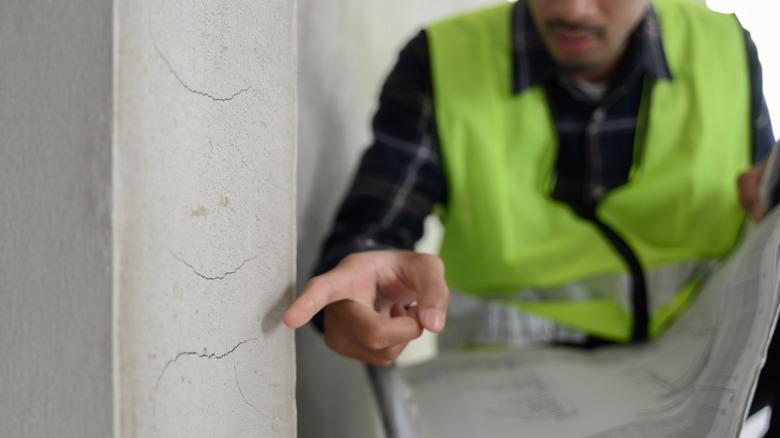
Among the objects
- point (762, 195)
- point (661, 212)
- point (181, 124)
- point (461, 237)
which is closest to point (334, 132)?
point (461, 237)

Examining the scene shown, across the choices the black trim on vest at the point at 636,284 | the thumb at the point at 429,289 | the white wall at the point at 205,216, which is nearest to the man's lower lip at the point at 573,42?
the black trim on vest at the point at 636,284

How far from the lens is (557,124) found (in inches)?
40.4

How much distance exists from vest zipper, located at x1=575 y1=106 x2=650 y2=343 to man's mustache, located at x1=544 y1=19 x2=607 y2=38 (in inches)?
4.1

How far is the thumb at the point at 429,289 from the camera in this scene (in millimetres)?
641

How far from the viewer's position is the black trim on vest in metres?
0.96

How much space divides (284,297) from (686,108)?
66 centimetres

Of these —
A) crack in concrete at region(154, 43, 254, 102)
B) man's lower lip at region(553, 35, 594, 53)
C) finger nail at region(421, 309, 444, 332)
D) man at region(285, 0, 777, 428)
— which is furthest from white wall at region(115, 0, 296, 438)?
man's lower lip at region(553, 35, 594, 53)

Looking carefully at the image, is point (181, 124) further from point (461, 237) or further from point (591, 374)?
point (461, 237)

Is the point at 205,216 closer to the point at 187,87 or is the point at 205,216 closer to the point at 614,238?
the point at 187,87

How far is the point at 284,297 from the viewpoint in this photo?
0.55 meters

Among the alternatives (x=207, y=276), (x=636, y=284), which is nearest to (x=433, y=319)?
(x=207, y=276)

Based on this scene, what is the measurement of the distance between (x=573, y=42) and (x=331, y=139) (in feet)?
1.14
